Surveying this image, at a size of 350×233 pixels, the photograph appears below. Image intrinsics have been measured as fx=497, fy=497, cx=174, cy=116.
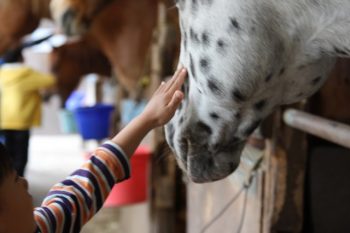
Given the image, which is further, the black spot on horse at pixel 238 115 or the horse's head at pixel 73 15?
the horse's head at pixel 73 15

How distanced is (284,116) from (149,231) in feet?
4.37

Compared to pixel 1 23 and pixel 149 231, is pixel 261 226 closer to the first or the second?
pixel 149 231

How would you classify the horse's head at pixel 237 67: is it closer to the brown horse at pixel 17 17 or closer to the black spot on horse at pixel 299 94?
the black spot on horse at pixel 299 94

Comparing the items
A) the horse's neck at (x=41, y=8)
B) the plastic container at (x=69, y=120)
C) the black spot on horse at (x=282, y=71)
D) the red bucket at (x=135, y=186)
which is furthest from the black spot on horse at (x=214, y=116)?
the plastic container at (x=69, y=120)

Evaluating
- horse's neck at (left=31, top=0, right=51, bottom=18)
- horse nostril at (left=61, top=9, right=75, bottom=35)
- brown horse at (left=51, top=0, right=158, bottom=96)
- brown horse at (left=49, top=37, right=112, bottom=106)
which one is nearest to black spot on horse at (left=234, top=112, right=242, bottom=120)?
horse nostril at (left=61, top=9, right=75, bottom=35)

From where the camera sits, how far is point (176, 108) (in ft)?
2.35

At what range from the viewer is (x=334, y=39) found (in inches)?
22.8

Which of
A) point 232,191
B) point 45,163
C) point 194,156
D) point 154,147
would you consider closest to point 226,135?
point 194,156

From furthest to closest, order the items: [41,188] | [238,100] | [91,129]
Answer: [41,188] < [91,129] < [238,100]

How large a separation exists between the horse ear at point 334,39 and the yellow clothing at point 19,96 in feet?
5.94

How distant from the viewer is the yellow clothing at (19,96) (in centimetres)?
219

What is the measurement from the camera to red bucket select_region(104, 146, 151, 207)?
1.95m

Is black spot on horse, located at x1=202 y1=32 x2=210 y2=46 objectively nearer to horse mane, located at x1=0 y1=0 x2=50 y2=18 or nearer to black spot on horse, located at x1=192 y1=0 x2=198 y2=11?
black spot on horse, located at x1=192 y1=0 x2=198 y2=11

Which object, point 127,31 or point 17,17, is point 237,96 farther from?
point 17,17
